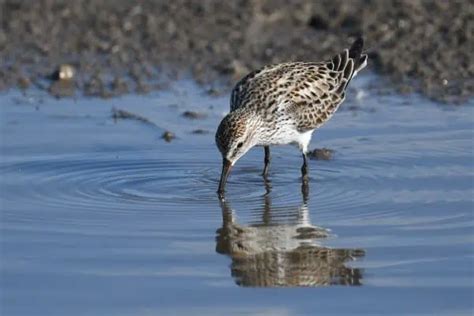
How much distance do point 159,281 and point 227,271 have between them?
0.50 metres

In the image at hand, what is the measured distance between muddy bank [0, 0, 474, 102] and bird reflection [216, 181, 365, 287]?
4.08 metres

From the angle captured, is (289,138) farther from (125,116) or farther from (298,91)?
(125,116)

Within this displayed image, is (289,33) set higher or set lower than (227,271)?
higher

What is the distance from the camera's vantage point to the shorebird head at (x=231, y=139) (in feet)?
33.6

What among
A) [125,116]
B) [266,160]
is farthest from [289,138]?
[125,116]

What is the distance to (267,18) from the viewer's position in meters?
14.9

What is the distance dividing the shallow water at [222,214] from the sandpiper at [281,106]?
319 mm

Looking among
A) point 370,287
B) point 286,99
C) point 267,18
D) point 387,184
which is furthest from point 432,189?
point 267,18

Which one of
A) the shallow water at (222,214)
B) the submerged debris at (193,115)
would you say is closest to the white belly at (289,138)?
the shallow water at (222,214)

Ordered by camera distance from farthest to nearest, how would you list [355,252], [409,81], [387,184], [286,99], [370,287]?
1. [409,81]
2. [286,99]
3. [387,184]
4. [355,252]
5. [370,287]

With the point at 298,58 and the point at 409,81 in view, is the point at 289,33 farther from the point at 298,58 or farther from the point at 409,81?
the point at 409,81

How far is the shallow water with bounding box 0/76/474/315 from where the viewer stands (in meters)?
7.76

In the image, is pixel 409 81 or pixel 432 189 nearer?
pixel 432 189

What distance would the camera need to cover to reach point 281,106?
11.0 metres
